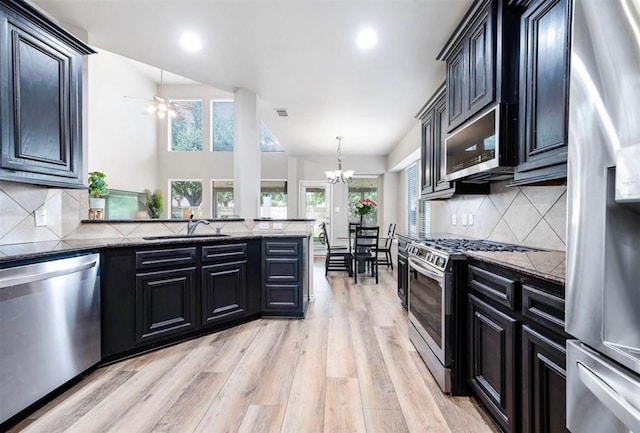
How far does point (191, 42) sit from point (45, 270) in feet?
7.28

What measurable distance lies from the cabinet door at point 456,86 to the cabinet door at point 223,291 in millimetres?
2393

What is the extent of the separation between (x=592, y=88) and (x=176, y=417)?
227 centimetres

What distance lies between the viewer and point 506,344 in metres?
1.41

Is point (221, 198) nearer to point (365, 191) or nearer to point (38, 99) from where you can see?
point (365, 191)

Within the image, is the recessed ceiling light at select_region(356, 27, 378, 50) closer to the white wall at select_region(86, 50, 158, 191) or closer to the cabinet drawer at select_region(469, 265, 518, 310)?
the cabinet drawer at select_region(469, 265, 518, 310)

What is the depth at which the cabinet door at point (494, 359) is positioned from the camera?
1.37 meters

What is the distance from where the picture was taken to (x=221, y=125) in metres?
7.95

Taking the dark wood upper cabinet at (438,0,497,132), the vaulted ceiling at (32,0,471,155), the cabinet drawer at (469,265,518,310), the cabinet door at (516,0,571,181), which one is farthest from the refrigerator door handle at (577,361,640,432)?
the vaulted ceiling at (32,0,471,155)

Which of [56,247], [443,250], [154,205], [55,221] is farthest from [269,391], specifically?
[154,205]

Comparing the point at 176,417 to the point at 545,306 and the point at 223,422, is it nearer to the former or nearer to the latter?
the point at 223,422

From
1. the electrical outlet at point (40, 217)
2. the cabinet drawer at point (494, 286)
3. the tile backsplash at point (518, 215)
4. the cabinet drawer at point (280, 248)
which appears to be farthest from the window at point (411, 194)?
the electrical outlet at point (40, 217)

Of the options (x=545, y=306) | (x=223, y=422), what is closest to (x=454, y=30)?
(x=545, y=306)

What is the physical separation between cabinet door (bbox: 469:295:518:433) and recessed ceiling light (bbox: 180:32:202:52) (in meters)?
3.05

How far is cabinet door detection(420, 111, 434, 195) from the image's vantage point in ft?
10.9
